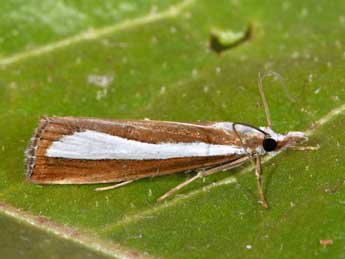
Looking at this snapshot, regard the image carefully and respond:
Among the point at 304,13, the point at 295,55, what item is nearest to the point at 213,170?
the point at 295,55

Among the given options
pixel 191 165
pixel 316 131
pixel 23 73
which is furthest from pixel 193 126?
pixel 23 73

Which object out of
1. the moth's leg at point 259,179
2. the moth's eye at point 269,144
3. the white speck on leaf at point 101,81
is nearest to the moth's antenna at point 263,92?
the moth's eye at point 269,144

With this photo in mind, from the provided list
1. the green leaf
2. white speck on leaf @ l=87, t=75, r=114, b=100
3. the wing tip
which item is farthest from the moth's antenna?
the wing tip

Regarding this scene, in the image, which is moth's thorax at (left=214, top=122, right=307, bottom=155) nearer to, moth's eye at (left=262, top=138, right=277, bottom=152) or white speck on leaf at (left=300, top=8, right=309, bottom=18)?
moth's eye at (left=262, top=138, right=277, bottom=152)

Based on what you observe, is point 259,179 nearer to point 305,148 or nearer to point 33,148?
point 305,148

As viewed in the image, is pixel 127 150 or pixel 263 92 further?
pixel 263 92

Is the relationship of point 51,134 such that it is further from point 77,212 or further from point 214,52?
point 214,52

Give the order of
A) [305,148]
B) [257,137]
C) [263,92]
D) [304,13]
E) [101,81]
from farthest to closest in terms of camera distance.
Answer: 1. [304,13]
2. [101,81]
3. [263,92]
4. [305,148]
5. [257,137]
